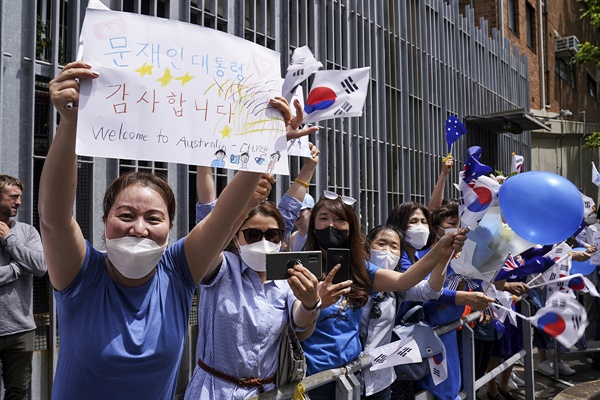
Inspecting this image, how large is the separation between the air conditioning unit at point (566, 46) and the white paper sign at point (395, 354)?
17598 mm

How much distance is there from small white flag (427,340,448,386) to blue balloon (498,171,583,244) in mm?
882

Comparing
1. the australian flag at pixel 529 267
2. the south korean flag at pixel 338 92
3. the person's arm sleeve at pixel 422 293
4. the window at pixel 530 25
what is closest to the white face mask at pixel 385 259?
the person's arm sleeve at pixel 422 293

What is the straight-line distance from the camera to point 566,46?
60.4 feet

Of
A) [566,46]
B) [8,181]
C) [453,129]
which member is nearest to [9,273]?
[8,181]

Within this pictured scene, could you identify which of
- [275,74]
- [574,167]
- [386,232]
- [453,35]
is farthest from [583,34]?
[275,74]

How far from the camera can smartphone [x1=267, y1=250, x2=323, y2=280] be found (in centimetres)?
212

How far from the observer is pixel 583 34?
2214 centimetres

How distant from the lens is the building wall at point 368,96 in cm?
422

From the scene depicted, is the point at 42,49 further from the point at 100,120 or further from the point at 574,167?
the point at 574,167

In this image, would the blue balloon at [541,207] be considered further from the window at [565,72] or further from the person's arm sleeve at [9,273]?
the window at [565,72]

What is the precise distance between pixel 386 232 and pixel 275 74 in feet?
5.59

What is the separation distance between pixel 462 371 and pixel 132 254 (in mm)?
2987

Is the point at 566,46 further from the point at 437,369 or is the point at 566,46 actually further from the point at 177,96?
the point at 177,96

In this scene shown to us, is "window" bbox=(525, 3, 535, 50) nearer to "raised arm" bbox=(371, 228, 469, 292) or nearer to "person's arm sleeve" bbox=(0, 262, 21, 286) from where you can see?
"raised arm" bbox=(371, 228, 469, 292)
